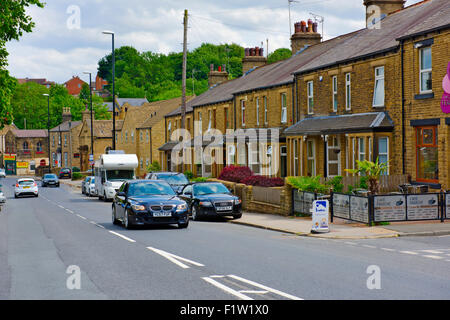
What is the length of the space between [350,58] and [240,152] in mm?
15338

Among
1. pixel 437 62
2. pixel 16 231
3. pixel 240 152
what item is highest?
pixel 437 62

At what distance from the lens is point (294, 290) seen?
885cm

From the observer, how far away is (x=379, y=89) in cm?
2617

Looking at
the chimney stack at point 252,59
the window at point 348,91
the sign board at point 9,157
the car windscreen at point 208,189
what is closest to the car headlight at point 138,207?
the car windscreen at point 208,189

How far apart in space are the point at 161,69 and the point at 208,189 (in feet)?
394

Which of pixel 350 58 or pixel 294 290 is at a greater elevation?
pixel 350 58

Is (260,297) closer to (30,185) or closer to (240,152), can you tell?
(240,152)

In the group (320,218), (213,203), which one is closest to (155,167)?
(213,203)

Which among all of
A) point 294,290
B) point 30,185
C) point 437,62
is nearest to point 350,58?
point 437,62

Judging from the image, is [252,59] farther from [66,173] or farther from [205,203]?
[66,173]

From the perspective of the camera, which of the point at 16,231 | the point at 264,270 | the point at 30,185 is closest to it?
the point at 264,270

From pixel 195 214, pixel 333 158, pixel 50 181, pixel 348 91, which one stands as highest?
pixel 348 91

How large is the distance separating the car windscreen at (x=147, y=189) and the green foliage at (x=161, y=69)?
9204 cm

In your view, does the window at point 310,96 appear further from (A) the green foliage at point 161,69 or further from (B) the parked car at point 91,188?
(A) the green foliage at point 161,69
